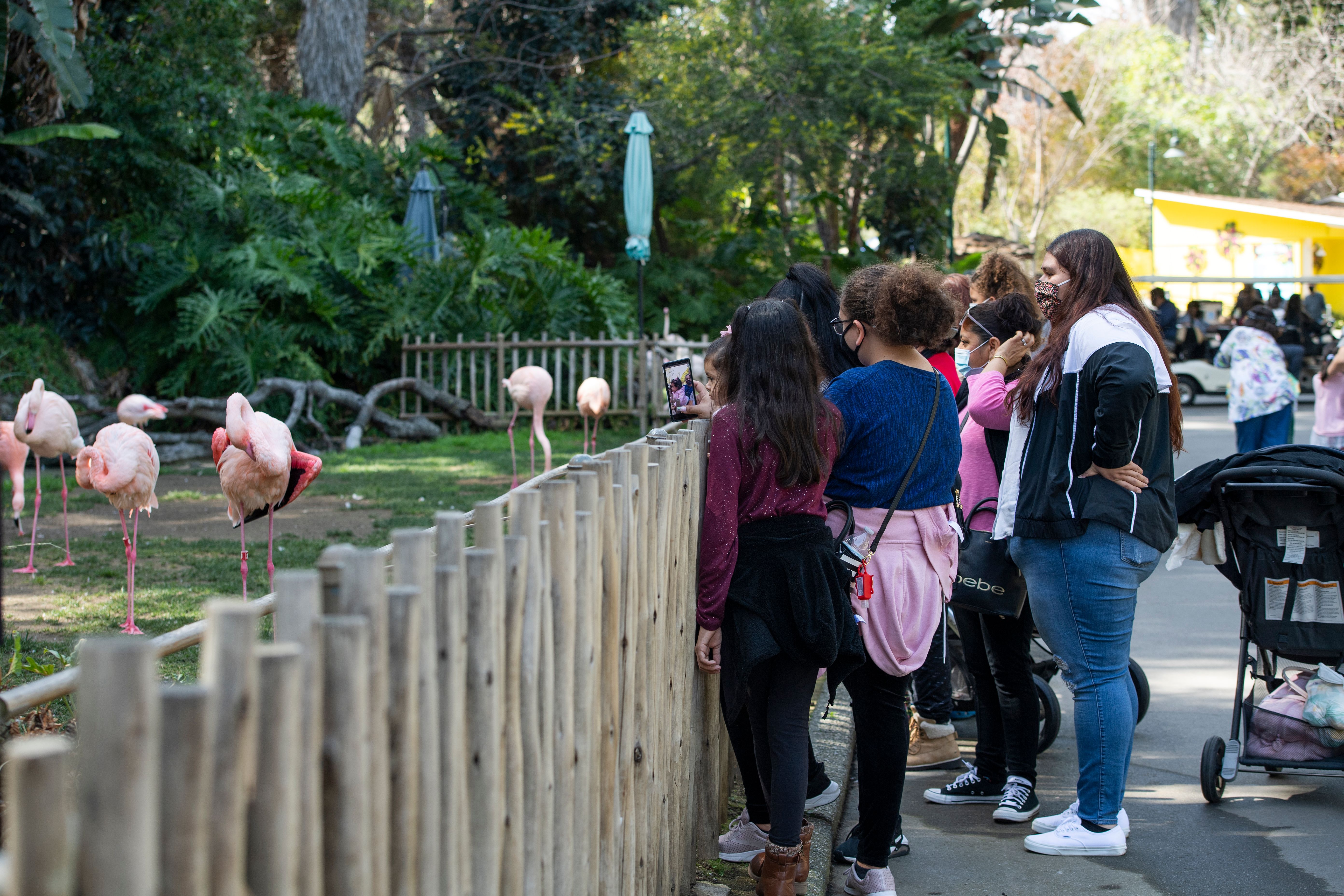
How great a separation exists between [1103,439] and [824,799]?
1.54 metres

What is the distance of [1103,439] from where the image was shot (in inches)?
140

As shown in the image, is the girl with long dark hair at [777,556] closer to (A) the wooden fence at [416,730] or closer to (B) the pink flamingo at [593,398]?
(A) the wooden fence at [416,730]

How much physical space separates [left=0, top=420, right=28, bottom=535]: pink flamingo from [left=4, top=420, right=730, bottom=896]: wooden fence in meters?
5.69

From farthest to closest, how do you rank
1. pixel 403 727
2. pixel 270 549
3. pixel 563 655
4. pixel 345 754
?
1. pixel 270 549
2. pixel 563 655
3. pixel 403 727
4. pixel 345 754

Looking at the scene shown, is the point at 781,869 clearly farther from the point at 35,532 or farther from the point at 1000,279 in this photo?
the point at 35,532

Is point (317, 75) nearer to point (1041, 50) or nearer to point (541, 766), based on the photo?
point (541, 766)

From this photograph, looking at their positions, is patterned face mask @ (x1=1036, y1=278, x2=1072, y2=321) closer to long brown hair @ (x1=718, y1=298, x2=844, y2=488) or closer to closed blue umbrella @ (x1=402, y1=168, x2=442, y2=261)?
long brown hair @ (x1=718, y1=298, x2=844, y2=488)

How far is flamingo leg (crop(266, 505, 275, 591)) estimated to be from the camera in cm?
602

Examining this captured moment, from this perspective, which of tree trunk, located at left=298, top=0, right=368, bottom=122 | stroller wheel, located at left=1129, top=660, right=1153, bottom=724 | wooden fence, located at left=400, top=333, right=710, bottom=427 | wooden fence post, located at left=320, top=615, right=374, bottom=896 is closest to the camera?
wooden fence post, located at left=320, top=615, right=374, bottom=896

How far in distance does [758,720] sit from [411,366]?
→ 523 inches

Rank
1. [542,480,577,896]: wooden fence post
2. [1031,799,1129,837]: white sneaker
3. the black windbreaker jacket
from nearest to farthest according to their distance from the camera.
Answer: [542,480,577,896]: wooden fence post
the black windbreaker jacket
[1031,799,1129,837]: white sneaker

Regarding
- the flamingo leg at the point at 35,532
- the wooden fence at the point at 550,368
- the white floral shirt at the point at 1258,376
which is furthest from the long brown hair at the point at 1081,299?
the wooden fence at the point at 550,368

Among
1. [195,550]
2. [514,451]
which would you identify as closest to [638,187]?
[514,451]

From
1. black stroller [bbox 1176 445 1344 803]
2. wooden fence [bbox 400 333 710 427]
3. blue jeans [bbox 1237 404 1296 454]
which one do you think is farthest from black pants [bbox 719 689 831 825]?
wooden fence [bbox 400 333 710 427]
